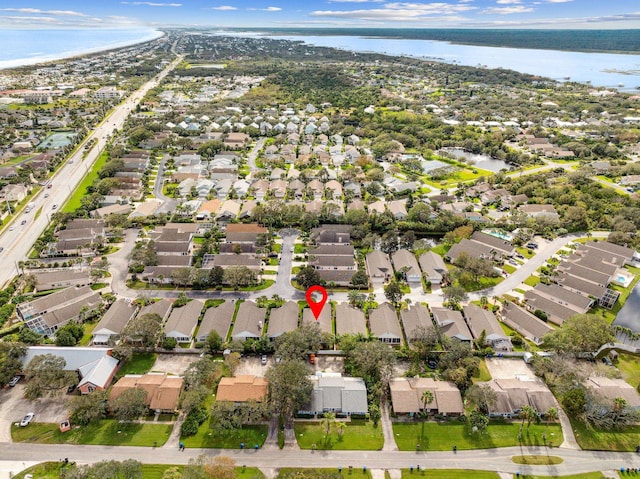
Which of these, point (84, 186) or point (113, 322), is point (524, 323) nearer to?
point (113, 322)

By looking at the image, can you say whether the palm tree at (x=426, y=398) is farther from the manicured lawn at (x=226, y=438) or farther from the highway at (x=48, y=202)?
the highway at (x=48, y=202)

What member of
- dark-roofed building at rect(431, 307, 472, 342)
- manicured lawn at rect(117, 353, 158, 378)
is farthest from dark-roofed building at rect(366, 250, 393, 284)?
manicured lawn at rect(117, 353, 158, 378)

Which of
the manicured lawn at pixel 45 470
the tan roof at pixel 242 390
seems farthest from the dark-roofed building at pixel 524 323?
the manicured lawn at pixel 45 470

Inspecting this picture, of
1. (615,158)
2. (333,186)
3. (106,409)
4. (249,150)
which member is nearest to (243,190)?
(333,186)

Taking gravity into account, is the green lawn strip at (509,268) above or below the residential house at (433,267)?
below

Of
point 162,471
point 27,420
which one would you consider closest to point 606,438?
point 162,471

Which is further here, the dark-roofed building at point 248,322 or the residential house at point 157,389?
the dark-roofed building at point 248,322
